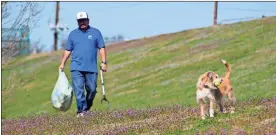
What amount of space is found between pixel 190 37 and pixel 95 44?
3520 centimetres

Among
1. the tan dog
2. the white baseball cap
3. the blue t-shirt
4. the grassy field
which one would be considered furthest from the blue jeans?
the grassy field

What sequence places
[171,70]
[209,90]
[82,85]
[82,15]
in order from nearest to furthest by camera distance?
[209,90] < [82,15] < [82,85] < [171,70]

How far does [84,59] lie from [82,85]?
556mm

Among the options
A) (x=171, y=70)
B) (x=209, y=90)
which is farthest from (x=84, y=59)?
(x=171, y=70)

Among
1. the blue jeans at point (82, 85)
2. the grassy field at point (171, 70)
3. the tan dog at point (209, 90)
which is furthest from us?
the grassy field at point (171, 70)

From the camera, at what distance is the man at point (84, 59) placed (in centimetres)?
1588

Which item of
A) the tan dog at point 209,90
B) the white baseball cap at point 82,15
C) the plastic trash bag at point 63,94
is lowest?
the plastic trash bag at point 63,94

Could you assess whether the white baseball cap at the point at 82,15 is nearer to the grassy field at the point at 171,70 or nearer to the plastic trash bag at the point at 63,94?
the plastic trash bag at the point at 63,94

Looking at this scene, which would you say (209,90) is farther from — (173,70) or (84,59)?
(173,70)

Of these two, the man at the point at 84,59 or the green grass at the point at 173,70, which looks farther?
the green grass at the point at 173,70

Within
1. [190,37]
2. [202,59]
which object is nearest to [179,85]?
[202,59]

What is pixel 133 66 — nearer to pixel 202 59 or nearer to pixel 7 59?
pixel 202 59

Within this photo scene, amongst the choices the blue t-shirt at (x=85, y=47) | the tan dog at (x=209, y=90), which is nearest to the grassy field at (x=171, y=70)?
the blue t-shirt at (x=85, y=47)

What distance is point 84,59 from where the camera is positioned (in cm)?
1590
